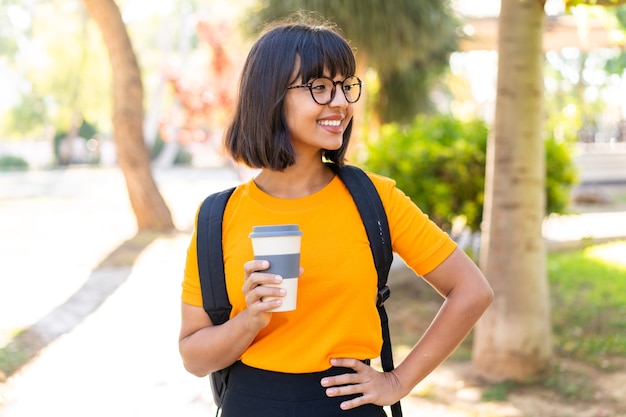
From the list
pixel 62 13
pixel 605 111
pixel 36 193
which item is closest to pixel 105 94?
pixel 62 13

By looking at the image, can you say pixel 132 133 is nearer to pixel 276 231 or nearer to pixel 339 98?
pixel 339 98

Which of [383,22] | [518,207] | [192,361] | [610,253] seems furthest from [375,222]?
[383,22]

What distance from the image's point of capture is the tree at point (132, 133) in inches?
451

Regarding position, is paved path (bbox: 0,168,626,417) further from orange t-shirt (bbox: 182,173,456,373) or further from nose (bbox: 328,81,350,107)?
nose (bbox: 328,81,350,107)

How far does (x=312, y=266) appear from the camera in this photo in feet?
5.77

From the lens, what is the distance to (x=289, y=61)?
1805 millimetres

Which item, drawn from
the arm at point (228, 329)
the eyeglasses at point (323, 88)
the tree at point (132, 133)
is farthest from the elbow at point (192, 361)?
the tree at point (132, 133)

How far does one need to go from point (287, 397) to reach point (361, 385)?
0.16 m

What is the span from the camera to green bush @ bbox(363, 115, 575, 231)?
7.19 metres

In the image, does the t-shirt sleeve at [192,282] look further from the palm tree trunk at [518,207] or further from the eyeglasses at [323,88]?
the palm tree trunk at [518,207]

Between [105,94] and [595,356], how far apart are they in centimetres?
3844

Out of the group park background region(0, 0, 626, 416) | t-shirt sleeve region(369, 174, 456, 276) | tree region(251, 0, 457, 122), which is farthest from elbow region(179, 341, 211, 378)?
tree region(251, 0, 457, 122)

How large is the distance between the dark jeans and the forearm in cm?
7

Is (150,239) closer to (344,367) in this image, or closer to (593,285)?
(593,285)
